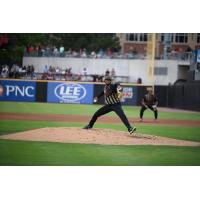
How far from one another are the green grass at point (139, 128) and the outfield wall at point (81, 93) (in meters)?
0.48

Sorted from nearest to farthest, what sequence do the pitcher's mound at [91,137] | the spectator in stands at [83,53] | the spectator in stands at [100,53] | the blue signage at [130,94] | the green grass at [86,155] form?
the green grass at [86,155] < the pitcher's mound at [91,137] < the spectator in stands at [83,53] < the spectator in stands at [100,53] < the blue signage at [130,94]

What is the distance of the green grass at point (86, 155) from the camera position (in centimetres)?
1199

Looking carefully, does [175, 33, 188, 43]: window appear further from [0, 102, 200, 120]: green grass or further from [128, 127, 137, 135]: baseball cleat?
[128, 127, 137, 135]: baseball cleat

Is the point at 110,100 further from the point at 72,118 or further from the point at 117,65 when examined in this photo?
the point at 117,65

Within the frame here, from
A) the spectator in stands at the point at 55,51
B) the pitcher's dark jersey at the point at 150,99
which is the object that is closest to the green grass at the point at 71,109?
the pitcher's dark jersey at the point at 150,99

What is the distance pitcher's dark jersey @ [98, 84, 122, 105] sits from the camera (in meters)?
14.2

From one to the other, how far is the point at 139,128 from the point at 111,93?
2.74 ft

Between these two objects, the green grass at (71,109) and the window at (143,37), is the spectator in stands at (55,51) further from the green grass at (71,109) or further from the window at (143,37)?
the window at (143,37)

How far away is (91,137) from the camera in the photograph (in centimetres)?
1359

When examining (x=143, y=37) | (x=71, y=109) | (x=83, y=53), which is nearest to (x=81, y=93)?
(x=71, y=109)
